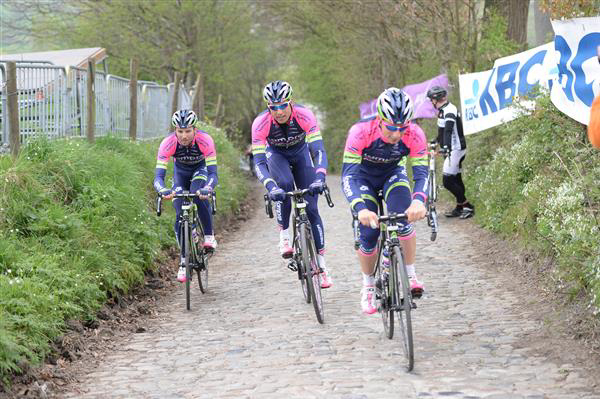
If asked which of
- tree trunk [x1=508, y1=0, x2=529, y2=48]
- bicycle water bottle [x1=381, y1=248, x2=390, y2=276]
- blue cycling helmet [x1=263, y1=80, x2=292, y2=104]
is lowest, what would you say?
bicycle water bottle [x1=381, y1=248, x2=390, y2=276]

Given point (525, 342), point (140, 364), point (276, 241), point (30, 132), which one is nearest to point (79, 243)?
point (140, 364)

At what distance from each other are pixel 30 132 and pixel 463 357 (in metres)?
7.84

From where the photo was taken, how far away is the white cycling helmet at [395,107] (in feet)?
23.0

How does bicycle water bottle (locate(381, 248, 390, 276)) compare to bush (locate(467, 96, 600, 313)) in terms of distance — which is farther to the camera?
bush (locate(467, 96, 600, 313))

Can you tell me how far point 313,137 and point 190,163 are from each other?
173cm

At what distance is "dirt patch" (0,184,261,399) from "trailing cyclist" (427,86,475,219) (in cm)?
505

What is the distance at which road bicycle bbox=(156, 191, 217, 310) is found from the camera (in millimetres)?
9664

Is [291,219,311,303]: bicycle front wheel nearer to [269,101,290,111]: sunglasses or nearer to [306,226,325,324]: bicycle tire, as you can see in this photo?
[306,226,325,324]: bicycle tire

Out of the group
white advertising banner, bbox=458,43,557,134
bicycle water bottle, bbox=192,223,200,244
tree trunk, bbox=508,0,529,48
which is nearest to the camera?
bicycle water bottle, bbox=192,223,200,244

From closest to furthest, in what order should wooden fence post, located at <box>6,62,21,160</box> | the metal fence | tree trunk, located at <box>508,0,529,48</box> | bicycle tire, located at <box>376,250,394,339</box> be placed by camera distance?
bicycle tire, located at <box>376,250,394,339</box>
wooden fence post, located at <box>6,62,21,160</box>
the metal fence
tree trunk, located at <box>508,0,529,48</box>

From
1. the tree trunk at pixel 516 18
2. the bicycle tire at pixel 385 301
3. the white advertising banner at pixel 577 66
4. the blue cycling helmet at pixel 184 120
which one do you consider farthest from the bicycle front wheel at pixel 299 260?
the tree trunk at pixel 516 18

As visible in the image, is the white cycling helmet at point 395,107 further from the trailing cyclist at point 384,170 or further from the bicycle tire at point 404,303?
the bicycle tire at point 404,303

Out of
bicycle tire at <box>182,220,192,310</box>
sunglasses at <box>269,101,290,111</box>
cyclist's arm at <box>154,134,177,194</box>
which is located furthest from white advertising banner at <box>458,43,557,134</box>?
bicycle tire at <box>182,220,192,310</box>

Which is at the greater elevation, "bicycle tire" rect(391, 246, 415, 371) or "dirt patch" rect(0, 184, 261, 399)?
"bicycle tire" rect(391, 246, 415, 371)
